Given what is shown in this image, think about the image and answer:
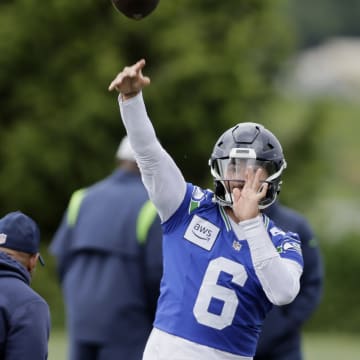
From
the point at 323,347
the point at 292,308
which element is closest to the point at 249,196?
the point at 292,308

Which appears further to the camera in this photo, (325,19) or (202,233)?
(325,19)

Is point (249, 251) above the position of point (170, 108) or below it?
below

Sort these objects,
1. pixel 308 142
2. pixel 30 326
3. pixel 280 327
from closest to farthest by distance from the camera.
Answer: pixel 30 326
pixel 280 327
pixel 308 142

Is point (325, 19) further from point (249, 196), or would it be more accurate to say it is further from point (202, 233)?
point (249, 196)

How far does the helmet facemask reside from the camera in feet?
16.6

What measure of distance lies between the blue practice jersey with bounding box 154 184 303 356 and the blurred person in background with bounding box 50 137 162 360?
235 centimetres

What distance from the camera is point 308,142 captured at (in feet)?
62.1

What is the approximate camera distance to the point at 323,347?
14875 mm

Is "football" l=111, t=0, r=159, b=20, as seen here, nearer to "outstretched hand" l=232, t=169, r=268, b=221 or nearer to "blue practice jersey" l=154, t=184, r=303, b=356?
"blue practice jersey" l=154, t=184, r=303, b=356

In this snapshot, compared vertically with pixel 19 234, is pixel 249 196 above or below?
above

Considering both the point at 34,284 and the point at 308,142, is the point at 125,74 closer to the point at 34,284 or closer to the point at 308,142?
the point at 34,284

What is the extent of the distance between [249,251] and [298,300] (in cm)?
268

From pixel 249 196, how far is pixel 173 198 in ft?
1.23

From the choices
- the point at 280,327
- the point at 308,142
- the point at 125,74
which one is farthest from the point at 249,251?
the point at 308,142
